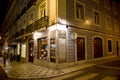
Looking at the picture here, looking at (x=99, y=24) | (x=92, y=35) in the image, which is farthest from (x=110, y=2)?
(x=92, y=35)

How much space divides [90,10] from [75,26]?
12.2 feet

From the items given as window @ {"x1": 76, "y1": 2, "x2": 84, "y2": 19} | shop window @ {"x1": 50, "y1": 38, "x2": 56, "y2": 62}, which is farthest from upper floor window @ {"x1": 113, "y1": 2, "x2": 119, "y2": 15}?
shop window @ {"x1": 50, "y1": 38, "x2": 56, "y2": 62}

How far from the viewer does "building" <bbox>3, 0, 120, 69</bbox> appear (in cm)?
1066

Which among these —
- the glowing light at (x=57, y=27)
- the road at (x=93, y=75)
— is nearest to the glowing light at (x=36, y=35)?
the glowing light at (x=57, y=27)

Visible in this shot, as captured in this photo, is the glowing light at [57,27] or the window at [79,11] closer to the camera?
the glowing light at [57,27]

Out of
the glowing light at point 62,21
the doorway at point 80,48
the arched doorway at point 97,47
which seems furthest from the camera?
the arched doorway at point 97,47

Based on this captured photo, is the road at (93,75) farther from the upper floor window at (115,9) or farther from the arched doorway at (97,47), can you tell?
the upper floor window at (115,9)

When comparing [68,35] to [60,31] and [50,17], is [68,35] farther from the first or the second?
[50,17]

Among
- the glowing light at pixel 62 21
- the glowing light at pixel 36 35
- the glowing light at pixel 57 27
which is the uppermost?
the glowing light at pixel 62 21

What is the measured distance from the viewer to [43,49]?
12.7m

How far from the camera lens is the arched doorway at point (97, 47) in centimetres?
1464

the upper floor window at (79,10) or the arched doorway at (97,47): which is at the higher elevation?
the upper floor window at (79,10)

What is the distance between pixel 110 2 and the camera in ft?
62.1

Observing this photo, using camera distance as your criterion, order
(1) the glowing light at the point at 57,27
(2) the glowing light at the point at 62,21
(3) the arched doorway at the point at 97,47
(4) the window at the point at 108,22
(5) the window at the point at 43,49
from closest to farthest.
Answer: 1. (1) the glowing light at the point at 57,27
2. (2) the glowing light at the point at 62,21
3. (5) the window at the point at 43,49
4. (3) the arched doorway at the point at 97,47
5. (4) the window at the point at 108,22
